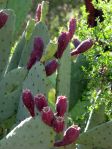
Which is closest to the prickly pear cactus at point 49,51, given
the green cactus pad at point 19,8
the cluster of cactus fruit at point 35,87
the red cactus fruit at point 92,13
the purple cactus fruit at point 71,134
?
the cluster of cactus fruit at point 35,87

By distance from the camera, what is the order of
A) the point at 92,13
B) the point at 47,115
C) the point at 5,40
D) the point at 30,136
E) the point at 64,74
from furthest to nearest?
the point at 92,13 → the point at 5,40 → the point at 64,74 → the point at 30,136 → the point at 47,115

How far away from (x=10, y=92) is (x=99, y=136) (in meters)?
0.50

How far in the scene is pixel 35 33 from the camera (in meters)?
2.65

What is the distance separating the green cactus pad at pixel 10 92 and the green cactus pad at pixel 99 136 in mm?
381

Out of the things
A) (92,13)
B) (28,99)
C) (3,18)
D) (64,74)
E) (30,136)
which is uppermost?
(3,18)

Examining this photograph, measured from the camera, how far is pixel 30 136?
194cm

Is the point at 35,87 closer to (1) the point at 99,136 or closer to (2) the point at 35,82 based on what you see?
(2) the point at 35,82

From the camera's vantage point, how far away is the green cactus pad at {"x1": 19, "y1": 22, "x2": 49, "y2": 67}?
2.63 m

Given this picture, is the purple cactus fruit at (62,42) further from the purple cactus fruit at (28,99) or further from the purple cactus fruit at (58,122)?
the purple cactus fruit at (58,122)

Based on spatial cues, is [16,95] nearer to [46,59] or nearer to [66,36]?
[46,59]

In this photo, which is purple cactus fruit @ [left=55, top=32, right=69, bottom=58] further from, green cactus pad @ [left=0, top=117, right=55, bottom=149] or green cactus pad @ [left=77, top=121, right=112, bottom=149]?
green cactus pad @ [left=0, top=117, right=55, bottom=149]

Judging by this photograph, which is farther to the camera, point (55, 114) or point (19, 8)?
point (19, 8)

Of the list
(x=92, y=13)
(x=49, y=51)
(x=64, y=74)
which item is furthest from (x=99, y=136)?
(x=92, y=13)

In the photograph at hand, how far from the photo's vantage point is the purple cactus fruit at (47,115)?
5.86 ft
